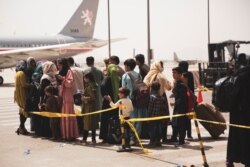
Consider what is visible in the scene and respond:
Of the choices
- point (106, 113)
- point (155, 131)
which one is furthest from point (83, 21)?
point (155, 131)

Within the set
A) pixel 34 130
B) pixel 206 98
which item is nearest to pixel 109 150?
pixel 34 130

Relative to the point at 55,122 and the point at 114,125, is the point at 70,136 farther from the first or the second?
the point at 114,125

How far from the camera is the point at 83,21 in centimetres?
5169

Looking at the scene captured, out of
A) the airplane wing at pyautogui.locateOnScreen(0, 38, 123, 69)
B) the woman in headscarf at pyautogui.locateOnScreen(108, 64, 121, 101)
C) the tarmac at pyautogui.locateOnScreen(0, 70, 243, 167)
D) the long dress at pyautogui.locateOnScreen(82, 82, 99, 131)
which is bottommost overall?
the tarmac at pyautogui.locateOnScreen(0, 70, 243, 167)

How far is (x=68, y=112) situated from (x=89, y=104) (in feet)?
2.21

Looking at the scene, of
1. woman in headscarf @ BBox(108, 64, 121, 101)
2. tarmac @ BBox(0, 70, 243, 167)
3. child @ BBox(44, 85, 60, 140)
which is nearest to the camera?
tarmac @ BBox(0, 70, 243, 167)

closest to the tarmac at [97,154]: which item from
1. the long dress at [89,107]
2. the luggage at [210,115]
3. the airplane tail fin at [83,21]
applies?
the luggage at [210,115]

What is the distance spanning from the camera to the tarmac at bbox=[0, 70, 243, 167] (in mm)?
8211

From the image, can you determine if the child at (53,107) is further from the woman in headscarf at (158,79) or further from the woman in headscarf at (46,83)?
the woman in headscarf at (158,79)

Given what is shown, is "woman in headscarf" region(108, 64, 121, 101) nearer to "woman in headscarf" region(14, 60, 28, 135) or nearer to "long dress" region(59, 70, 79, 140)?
"long dress" region(59, 70, 79, 140)

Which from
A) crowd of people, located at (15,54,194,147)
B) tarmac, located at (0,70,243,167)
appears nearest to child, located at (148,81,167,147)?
crowd of people, located at (15,54,194,147)

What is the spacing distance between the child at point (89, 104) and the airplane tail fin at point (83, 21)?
133 ft

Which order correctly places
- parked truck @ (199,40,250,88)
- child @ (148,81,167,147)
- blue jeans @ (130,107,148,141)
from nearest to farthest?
1. child @ (148,81,167,147)
2. blue jeans @ (130,107,148,141)
3. parked truck @ (199,40,250,88)

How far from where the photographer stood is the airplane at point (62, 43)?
36500 mm
